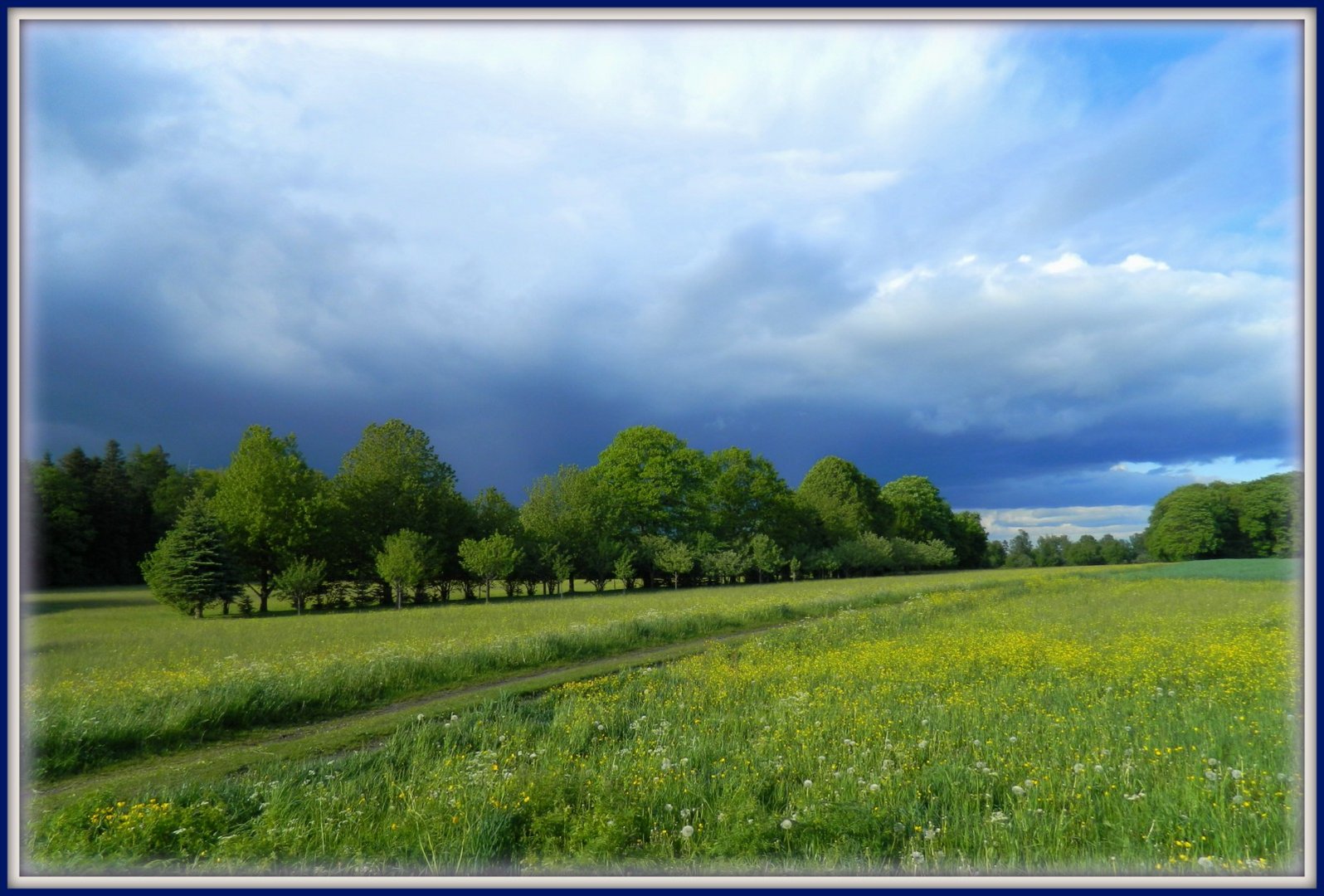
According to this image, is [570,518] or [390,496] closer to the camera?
[390,496]

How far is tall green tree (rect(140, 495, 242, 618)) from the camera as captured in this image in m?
32.9

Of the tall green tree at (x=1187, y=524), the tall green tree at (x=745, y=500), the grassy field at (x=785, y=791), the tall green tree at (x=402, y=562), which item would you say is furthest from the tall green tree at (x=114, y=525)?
the tall green tree at (x=1187, y=524)

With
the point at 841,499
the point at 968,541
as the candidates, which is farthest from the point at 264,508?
the point at 968,541

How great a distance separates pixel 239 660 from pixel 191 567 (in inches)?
855

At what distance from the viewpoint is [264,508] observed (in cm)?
4388

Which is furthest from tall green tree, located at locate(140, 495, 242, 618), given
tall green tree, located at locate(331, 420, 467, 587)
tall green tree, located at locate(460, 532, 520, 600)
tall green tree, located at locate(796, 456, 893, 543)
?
tall green tree, located at locate(796, 456, 893, 543)

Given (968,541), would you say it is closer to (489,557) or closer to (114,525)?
(489,557)

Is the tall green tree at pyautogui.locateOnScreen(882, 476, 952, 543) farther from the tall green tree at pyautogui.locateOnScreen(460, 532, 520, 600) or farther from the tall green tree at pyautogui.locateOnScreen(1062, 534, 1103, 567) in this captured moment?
the tall green tree at pyautogui.locateOnScreen(460, 532, 520, 600)

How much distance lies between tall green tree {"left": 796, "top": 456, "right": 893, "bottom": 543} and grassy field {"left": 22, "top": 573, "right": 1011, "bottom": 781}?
54046 mm

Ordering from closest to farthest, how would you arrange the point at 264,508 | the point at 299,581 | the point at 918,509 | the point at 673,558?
the point at 299,581
the point at 264,508
the point at 673,558
the point at 918,509

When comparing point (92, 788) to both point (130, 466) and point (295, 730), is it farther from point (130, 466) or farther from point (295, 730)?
point (130, 466)

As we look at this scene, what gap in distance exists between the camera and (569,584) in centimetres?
6028

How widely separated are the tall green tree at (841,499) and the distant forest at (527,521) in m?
0.24

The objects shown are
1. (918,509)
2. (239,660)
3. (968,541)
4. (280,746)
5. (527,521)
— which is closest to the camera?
(280,746)
